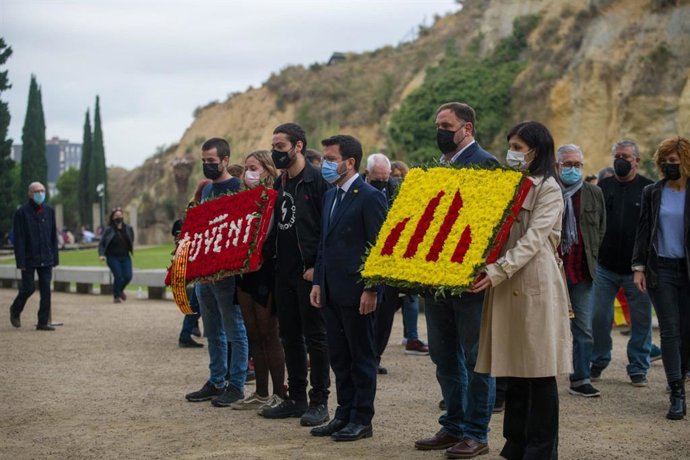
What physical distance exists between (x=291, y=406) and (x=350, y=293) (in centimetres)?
151

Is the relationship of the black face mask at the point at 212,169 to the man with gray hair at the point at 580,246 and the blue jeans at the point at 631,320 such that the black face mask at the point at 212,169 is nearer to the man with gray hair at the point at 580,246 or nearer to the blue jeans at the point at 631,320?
the man with gray hair at the point at 580,246

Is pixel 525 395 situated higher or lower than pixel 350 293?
lower

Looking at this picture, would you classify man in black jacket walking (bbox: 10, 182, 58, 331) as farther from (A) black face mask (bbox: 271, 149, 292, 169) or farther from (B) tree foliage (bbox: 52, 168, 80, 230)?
(B) tree foliage (bbox: 52, 168, 80, 230)

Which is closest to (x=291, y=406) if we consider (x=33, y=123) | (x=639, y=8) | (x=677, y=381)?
(x=677, y=381)

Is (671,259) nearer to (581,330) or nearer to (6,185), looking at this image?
Result: (581,330)

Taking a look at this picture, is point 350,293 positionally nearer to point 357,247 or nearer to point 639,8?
point 357,247

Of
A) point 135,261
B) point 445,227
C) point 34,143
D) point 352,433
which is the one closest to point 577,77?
point 135,261

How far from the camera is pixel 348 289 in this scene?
25.7 ft

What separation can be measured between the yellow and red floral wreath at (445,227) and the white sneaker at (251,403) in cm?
246

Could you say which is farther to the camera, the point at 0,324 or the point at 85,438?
the point at 0,324

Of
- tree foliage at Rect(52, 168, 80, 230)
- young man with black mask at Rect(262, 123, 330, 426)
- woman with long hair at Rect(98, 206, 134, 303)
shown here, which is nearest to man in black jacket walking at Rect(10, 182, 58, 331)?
woman with long hair at Rect(98, 206, 134, 303)

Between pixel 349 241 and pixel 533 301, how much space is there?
73.2 inches

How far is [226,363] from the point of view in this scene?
9.91m

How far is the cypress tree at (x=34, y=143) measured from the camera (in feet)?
221
